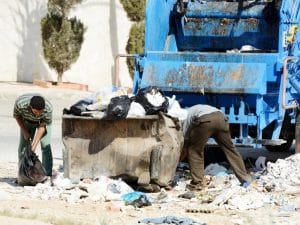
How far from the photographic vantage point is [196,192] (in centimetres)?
959

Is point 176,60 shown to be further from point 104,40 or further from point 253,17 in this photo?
point 104,40

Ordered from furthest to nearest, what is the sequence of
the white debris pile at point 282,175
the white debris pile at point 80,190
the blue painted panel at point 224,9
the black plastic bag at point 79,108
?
the blue painted panel at point 224,9, the white debris pile at point 282,175, the black plastic bag at point 79,108, the white debris pile at point 80,190

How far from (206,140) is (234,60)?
1.43 m

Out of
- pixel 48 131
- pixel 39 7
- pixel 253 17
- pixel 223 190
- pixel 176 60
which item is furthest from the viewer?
pixel 39 7

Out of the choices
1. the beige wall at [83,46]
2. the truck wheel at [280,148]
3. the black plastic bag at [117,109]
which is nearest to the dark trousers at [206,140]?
the black plastic bag at [117,109]

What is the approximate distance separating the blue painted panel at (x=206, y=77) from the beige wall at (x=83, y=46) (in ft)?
38.6

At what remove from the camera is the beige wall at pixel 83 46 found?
22.4m

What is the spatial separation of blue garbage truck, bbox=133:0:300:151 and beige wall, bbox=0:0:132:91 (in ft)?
35.1

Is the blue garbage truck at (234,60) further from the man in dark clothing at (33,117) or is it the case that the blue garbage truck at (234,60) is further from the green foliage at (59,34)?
the green foliage at (59,34)

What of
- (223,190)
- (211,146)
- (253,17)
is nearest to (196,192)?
(223,190)

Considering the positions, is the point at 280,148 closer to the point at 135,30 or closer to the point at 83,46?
the point at 135,30

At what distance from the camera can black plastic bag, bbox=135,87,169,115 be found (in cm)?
952

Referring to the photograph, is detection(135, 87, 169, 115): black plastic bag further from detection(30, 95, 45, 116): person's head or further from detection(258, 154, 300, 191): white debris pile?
detection(258, 154, 300, 191): white debris pile

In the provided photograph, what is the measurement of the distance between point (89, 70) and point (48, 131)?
1279cm
